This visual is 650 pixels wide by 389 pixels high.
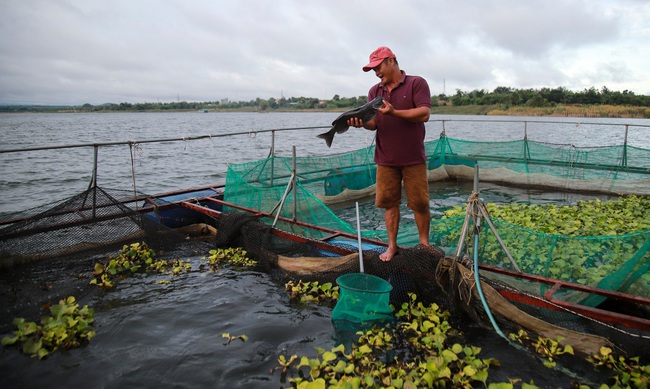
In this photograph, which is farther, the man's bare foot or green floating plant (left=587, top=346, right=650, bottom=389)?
the man's bare foot

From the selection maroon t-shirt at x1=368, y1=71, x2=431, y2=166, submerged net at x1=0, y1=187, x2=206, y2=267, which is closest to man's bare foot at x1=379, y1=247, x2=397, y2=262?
maroon t-shirt at x1=368, y1=71, x2=431, y2=166

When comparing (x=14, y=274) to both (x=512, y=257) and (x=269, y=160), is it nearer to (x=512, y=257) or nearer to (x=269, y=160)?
(x=269, y=160)

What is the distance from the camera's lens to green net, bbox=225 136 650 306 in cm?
472

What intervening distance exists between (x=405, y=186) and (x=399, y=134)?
0.70 m

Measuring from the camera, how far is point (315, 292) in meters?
5.88

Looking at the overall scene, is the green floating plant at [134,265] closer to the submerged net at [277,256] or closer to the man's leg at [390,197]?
the submerged net at [277,256]

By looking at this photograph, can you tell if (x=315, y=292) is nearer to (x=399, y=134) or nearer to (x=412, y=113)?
(x=399, y=134)

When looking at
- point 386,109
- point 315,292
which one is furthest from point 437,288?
point 386,109

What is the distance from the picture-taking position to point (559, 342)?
429 centimetres

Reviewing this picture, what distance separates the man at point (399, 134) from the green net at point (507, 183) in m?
0.82

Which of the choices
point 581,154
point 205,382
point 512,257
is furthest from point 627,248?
point 581,154

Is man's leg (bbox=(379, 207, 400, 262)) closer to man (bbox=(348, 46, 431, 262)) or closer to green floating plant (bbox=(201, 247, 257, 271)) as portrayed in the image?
man (bbox=(348, 46, 431, 262))

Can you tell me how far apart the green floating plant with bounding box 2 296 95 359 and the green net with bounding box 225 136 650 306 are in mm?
3437

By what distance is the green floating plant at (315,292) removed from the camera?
226 inches
